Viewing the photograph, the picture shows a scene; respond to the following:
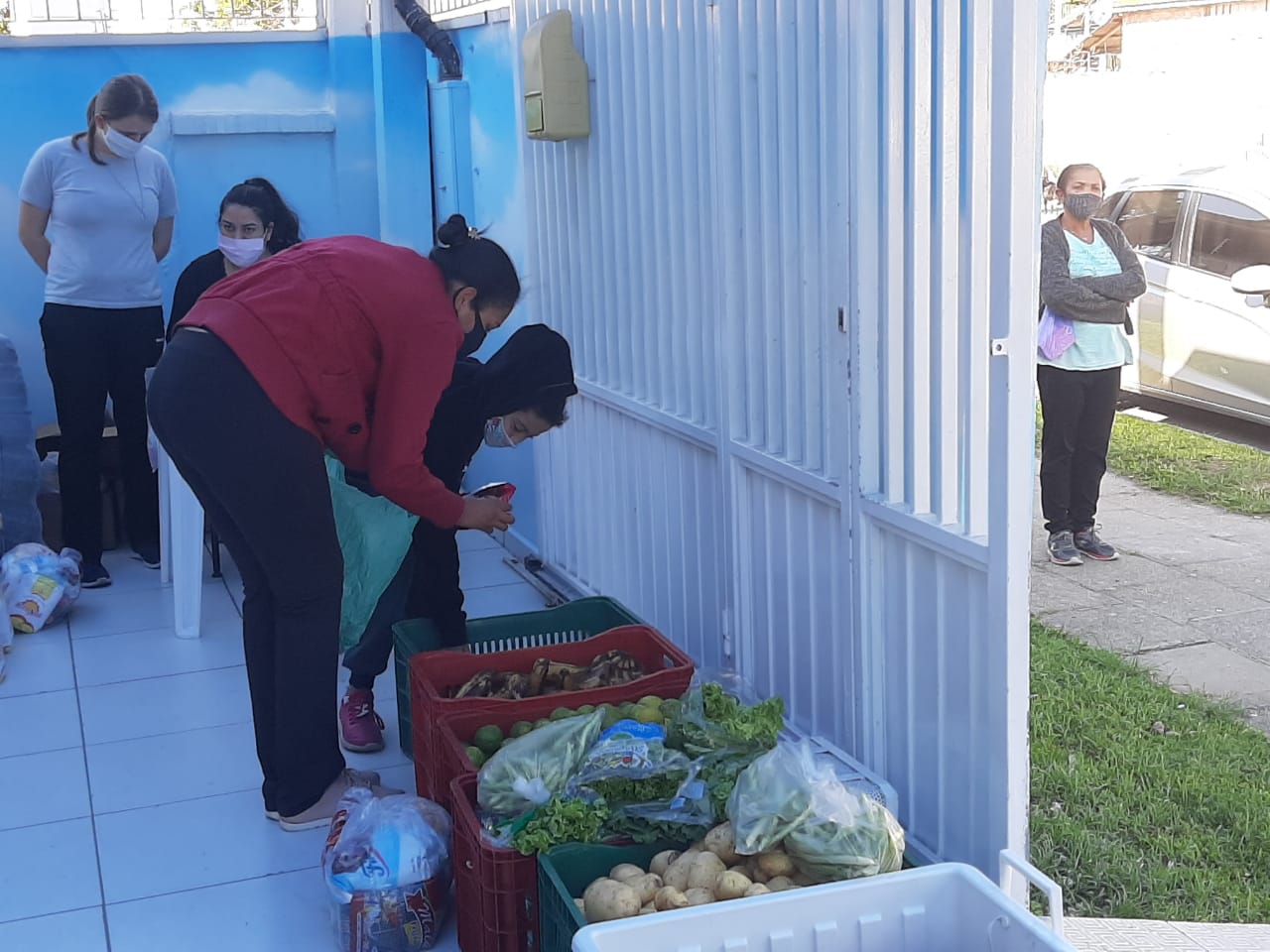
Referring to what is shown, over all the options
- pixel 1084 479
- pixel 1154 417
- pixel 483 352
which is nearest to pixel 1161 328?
pixel 1154 417

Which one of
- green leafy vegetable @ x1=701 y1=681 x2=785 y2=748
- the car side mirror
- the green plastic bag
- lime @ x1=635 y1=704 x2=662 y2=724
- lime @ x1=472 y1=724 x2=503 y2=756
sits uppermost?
the car side mirror

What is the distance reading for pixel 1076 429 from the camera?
598cm

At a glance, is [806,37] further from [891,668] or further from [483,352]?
[483,352]

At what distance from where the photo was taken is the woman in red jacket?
9.93 feet

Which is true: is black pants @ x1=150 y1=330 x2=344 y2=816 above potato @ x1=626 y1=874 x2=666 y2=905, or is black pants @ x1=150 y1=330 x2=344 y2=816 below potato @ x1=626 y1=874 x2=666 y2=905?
above

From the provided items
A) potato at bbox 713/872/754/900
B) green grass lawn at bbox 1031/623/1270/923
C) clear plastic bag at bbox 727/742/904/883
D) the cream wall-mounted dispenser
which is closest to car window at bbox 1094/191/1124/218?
green grass lawn at bbox 1031/623/1270/923

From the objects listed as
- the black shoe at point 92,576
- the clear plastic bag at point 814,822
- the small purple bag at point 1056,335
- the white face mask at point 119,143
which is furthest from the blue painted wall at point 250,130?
the clear plastic bag at point 814,822

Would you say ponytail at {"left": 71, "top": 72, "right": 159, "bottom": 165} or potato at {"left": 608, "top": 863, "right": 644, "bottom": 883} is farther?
ponytail at {"left": 71, "top": 72, "right": 159, "bottom": 165}

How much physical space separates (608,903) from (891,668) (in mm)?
891

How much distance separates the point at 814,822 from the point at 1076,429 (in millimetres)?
3872

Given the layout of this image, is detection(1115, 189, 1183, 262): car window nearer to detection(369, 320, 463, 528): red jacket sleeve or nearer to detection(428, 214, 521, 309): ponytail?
detection(428, 214, 521, 309): ponytail

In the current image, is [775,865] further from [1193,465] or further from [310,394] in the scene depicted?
[1193,465]

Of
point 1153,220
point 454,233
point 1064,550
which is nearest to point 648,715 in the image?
point 454,233

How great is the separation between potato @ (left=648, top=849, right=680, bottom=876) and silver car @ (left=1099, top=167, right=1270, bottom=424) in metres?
6.31
